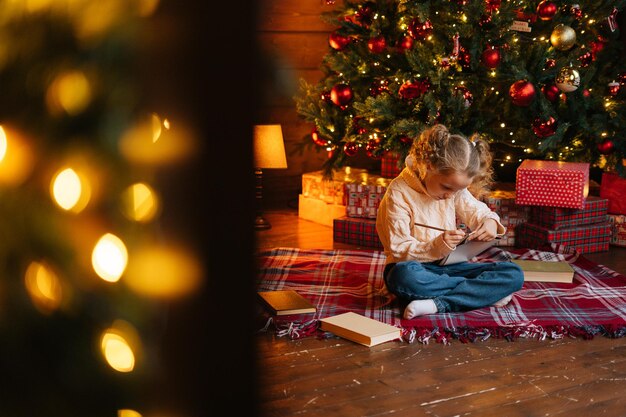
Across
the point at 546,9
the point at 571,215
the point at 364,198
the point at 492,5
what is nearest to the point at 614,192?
the point at 571,215

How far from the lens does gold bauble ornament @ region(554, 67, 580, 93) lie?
2938 mm

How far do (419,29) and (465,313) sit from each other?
54.0 inches

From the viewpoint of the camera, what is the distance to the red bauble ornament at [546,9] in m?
3.02

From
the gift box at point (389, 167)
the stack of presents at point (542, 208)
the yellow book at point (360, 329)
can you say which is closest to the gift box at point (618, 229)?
the stack of presents at point (542, 208)

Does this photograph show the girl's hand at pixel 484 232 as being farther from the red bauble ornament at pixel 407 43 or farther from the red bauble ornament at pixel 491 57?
the red bauble ornament at pixel 407 43

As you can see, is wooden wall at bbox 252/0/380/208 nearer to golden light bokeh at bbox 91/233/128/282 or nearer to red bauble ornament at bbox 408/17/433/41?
red bauble ornament at bbox 408/17/433/41

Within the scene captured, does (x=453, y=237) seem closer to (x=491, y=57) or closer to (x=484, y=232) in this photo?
(x=484, y=232)

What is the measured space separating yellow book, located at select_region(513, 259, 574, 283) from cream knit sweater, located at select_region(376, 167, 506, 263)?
292 mm

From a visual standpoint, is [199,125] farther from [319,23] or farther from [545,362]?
[319,23]

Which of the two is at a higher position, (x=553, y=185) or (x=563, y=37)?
(x=563, y=37)

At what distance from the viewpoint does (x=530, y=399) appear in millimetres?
1596

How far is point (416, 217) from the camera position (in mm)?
2289

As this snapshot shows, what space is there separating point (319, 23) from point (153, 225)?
145 inches

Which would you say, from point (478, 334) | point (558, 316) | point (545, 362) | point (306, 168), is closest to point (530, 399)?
point (545, 362)
